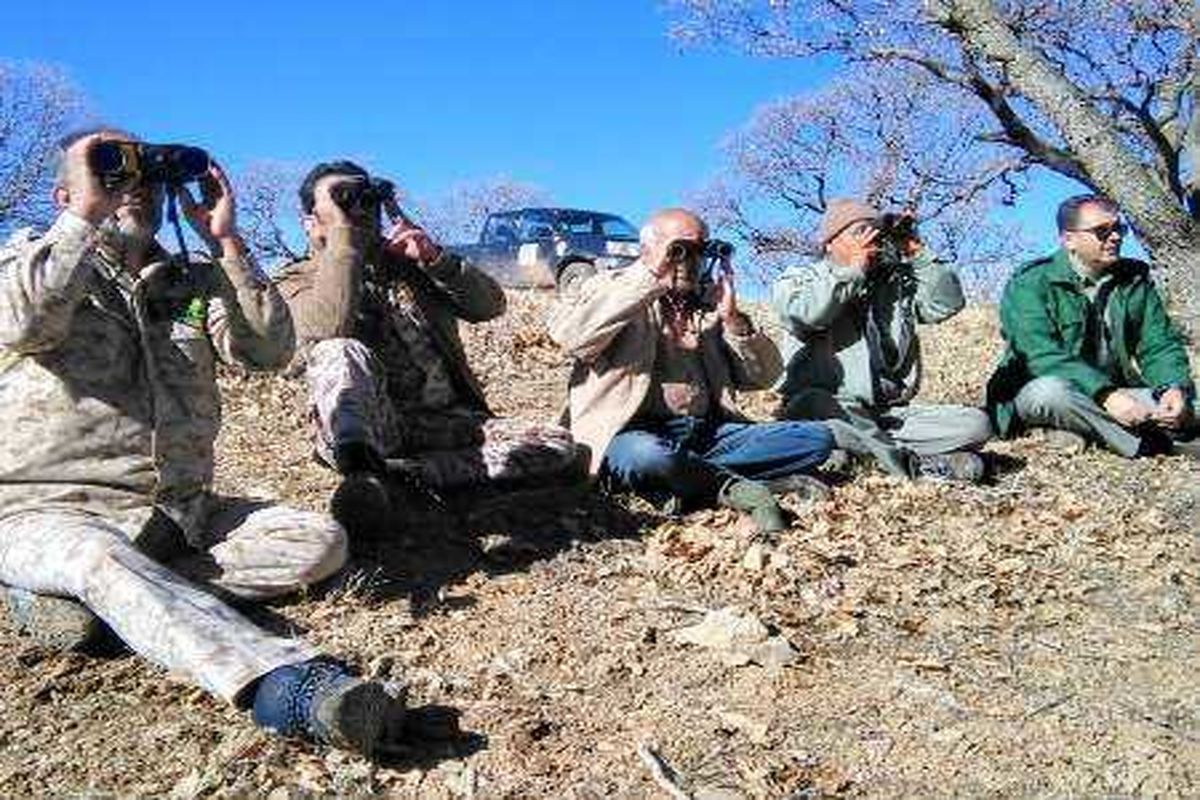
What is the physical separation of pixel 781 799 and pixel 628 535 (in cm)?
184

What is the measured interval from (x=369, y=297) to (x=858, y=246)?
6.60 ft

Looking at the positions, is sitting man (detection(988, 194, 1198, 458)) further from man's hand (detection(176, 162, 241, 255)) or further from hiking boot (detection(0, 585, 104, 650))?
hiking boot (detection(0, 585, 104, 650))

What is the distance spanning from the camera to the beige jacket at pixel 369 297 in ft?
14.8

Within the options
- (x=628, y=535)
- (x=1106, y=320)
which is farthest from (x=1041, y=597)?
(x=1106, y=320)

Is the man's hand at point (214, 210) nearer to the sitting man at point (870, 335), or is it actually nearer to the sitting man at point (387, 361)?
the sitting man at point (387, 361)

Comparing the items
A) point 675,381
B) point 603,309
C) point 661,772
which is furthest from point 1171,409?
point 661,772

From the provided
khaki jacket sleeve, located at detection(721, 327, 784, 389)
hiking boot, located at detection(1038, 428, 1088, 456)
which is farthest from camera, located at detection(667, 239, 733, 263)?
hiking boot, located at detection(1038, 428, 1088, 456)

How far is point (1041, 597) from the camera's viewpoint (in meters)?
4.14

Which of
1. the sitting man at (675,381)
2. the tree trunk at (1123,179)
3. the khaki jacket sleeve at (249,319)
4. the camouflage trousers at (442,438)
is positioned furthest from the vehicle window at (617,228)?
the khaki jacket sleeve at (249,319)

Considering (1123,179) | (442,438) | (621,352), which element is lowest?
(442,438)

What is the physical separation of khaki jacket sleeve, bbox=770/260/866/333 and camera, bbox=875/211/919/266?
197 mm

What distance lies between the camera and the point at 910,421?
18.7ft

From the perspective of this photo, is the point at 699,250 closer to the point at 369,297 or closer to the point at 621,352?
the point at 621,352

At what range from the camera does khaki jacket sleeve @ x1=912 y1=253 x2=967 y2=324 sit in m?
5.70
